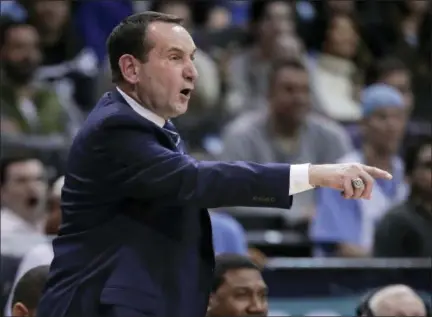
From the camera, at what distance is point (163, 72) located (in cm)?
291

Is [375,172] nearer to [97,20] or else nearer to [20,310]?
[20,310]

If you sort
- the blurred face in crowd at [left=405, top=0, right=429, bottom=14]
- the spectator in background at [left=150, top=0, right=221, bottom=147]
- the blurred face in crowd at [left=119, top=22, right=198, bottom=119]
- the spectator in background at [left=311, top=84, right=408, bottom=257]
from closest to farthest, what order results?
the blurred face in crowd at [left=119, top=22, right=198, bottom=119], the spectator in background at [left=311, top=84, right=408, bottom=257], the spectator in background at [left=150, top=0, right=221, bottom=147], the blurred face in crowd at [left=405, top=0, right=429, bottom=14]

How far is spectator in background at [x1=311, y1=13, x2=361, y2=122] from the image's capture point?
8547 mm

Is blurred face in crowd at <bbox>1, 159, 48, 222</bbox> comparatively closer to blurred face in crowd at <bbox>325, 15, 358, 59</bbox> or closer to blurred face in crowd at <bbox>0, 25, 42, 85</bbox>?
blurred face in crowd at <bbox>0, 25, 42, 85</bbox>

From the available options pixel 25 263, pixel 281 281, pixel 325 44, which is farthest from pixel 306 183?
pixel 325 44

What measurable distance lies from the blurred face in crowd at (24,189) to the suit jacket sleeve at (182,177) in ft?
10.6

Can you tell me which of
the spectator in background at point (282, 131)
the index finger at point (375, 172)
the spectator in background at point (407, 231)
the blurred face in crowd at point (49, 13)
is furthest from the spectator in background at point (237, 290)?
the blurred face in crowd at point (49, 13)

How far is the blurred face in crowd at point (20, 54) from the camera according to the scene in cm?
731

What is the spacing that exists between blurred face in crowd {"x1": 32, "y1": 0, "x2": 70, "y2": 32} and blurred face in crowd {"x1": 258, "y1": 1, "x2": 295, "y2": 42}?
5.08ft

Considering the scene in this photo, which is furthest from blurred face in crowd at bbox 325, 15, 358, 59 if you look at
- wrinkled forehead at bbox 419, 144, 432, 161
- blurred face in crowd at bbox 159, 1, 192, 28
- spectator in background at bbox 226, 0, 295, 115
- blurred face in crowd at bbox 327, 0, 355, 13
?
wrinkled forehead at bbox 419, 144, 432, 161

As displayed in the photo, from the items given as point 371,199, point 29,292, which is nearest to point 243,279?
point 29,292

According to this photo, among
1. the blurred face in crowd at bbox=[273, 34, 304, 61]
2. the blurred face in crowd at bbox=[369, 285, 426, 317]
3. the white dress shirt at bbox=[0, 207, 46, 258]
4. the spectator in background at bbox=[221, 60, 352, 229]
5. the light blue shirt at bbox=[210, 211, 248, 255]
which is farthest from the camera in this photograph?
the blurred face in crowd at bbox=[273, 34, 304, 61]

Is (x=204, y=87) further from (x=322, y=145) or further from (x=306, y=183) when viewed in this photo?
(x=306, y=183)

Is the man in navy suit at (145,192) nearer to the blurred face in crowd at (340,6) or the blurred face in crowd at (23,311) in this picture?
the blurred face in crowd at (23,311)
